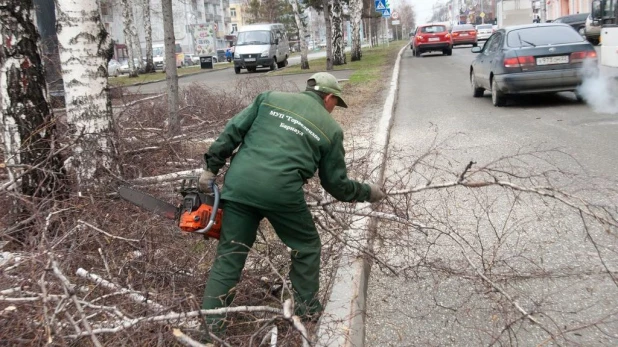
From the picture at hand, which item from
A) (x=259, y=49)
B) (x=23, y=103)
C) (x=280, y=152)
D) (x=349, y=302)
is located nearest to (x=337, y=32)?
(x=259, y=49)

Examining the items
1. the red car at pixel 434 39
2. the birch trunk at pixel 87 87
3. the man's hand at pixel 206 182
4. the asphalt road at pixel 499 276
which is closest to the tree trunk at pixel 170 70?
the birch trunk at pixel 87 87

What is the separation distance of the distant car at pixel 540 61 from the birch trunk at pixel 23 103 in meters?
8.63

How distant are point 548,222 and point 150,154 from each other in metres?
3.68

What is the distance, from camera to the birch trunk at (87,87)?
499 centimetres

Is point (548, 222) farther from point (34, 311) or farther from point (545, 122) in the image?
point (545, 122)

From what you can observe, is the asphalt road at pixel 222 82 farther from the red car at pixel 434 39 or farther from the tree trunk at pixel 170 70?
the red car at pixel 434 39

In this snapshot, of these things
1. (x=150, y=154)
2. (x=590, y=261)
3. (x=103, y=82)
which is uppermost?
(x=103, y=82)

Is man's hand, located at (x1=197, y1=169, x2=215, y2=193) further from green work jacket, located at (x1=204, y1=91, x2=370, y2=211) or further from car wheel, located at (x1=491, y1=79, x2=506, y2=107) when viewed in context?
car wheel, located at (x1=491, y1=79, x2=506, y2=107)

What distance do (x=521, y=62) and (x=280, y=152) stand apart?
8898mm

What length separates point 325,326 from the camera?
3299 mm

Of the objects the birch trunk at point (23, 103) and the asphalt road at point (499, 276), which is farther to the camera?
the birch trunk at point (23, 103)

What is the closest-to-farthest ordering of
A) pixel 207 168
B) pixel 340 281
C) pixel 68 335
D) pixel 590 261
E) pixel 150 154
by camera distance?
pixel 68 335 < pixel 207 168 < pixel 340 281 < pixel 590 261 < pixel 150 154

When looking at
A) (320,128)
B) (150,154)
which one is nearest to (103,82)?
(150,154)

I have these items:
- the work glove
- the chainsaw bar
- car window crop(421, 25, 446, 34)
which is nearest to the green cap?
the work glove
